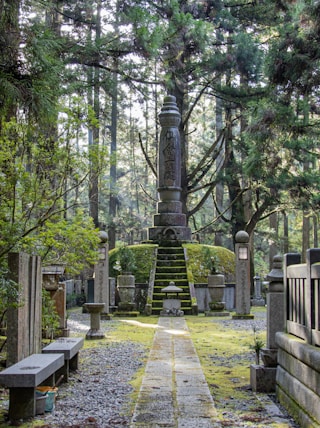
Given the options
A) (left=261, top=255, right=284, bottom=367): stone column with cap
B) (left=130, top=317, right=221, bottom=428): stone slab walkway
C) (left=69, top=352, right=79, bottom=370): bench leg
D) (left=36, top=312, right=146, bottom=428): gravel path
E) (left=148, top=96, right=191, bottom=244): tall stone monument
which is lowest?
(left=36, top=312, right=146, bottom=428): gravel path

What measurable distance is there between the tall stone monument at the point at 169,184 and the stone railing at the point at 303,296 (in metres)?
12.8

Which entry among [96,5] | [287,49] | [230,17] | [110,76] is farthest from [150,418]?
[230,17]

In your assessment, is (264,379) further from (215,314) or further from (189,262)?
(189,262)

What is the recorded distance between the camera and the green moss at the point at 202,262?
16828 mm

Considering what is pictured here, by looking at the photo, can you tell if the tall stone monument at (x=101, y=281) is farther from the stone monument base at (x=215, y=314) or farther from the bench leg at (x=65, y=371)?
the bench leg at (x=65, y=371)

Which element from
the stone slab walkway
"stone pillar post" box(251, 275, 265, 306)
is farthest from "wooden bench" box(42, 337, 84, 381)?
"stone pillar post" box(251, 275, 265, 306)

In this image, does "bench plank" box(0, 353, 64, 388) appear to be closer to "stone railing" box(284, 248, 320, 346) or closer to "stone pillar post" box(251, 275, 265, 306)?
"stone railing" box(284, 248, 320, 346)

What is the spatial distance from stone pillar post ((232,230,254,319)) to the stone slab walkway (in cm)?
539

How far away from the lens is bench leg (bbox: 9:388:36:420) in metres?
4.68

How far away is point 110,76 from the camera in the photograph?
13.4m

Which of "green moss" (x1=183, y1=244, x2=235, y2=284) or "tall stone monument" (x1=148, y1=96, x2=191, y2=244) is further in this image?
"tall stone monument" (x1=148, y1=96, x2=191, y2=244)

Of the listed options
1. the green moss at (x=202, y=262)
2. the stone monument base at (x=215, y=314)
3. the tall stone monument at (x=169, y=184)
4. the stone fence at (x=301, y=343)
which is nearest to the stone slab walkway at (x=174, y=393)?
the stone fence at (x=301, y=343)

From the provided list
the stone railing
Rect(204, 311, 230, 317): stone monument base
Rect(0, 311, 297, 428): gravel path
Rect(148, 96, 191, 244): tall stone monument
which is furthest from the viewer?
Rect(148, 96, 191, 244): tall stone monument

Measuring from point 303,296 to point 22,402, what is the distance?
257cm
